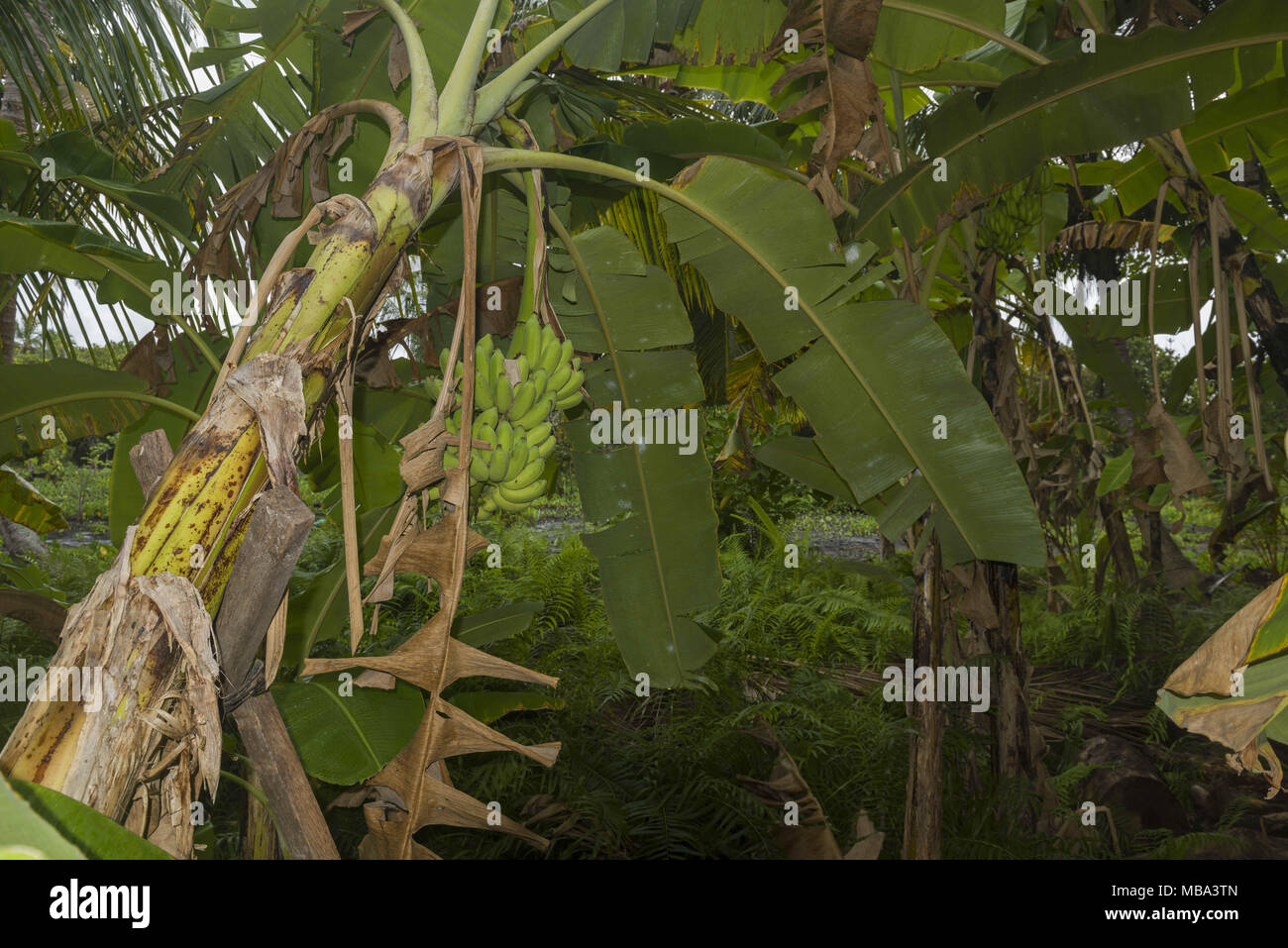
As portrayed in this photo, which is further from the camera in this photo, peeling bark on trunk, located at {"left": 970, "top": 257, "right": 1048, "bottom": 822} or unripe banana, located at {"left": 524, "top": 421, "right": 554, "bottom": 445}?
peeling bark on trunk, located at {"left": 970, "top": 257, "right": 1048, "bottom": 822}

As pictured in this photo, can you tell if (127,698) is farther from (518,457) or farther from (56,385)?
(56,385)

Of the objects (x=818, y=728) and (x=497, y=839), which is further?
(x=818, y=728)

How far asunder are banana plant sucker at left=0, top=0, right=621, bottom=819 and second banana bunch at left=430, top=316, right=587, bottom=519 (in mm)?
293

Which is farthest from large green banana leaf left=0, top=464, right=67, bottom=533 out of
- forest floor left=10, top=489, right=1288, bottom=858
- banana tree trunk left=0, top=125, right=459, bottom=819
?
banana tree trunk left=0, top=125, right=459, bottom=819

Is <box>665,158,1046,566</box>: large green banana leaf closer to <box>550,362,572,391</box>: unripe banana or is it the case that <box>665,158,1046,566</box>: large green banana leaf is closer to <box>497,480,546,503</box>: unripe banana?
<box>550,362,572,391</box>: unripe banana

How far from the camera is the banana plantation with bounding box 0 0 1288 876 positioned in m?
0.79

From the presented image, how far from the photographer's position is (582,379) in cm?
137

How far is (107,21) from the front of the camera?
7.40 ft

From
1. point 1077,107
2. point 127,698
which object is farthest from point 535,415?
point 1077,107

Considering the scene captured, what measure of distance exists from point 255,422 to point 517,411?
20.5 inches

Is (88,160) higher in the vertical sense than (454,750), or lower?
higher

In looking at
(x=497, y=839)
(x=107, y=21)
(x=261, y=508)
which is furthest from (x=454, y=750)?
(x=107, y=21)

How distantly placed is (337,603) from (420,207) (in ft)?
3.70
